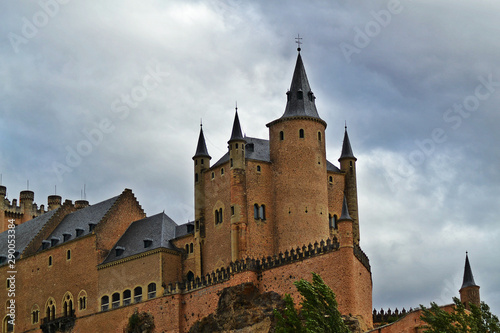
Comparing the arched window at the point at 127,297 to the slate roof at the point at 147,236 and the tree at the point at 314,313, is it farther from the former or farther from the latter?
the tree at the point at 314,313

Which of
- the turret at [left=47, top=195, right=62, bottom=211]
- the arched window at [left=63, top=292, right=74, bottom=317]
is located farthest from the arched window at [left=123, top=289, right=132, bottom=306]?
the turret at [left=47, top=195, right=62, bottom=211]

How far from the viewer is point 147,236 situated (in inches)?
3770

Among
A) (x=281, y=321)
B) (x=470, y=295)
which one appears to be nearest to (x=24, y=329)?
(x=281, y=321)

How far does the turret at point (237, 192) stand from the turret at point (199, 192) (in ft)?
17.3

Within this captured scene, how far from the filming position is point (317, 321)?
68.9 m

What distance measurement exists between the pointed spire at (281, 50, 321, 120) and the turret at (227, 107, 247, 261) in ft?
17.4

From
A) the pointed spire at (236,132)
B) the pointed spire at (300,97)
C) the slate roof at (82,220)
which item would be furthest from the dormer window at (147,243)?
the pointed spire at (300,97)

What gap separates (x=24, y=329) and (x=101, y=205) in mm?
16810

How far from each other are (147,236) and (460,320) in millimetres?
41617

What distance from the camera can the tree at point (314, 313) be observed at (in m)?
→ 68.7

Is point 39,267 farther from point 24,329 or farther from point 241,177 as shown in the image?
point 241,177

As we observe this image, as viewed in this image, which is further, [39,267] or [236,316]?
[39,267]

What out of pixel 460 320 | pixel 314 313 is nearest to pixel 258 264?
pixel 314 313

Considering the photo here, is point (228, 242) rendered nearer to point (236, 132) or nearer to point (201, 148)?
point (236, 132)
